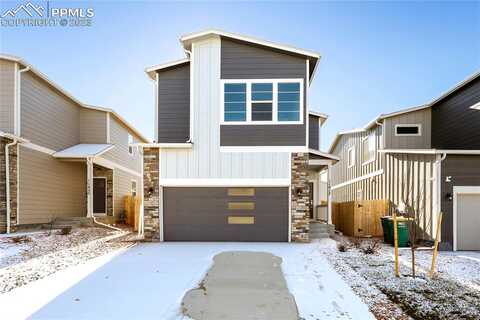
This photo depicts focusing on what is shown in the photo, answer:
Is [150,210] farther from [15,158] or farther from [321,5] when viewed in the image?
[321,5]

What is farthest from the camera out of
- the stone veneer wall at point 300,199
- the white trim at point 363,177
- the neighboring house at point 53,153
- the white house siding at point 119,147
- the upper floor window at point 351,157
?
the upper floor window at point 351,157

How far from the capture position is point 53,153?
14.0 meters

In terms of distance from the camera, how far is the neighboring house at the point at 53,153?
464 inches

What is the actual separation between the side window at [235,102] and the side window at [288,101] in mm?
1179

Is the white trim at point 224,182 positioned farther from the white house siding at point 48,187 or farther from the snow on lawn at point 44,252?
the white house siding at point 48,187

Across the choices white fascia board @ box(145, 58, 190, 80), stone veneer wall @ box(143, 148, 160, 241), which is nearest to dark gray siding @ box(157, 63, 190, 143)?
white fascia board @ box(145, 58, 190, 80)

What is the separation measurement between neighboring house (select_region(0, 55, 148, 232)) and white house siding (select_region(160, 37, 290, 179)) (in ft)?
19.2

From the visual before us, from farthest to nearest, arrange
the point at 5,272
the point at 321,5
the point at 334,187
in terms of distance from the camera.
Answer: the point at 334,187
the point at 321,5
the point at 5,272

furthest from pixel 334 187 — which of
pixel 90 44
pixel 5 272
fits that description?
pixel 5 272

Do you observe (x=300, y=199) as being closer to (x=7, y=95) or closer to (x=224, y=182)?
(x=224, y=182)

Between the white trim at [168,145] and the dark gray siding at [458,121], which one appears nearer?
the white trim at [168,145]

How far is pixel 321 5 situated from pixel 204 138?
6511mm

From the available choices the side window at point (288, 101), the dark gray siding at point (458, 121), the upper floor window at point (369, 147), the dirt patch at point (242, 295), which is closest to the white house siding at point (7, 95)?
the side window at point (288, 101)

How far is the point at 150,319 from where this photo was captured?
416 centimetres
